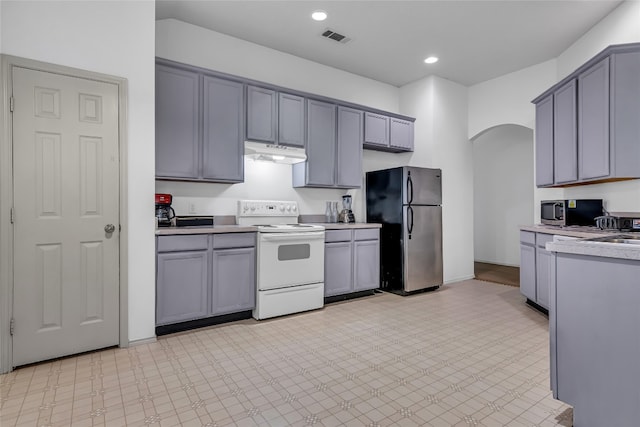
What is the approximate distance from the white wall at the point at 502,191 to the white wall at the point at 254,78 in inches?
130

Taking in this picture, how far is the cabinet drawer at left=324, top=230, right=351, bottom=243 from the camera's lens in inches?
160

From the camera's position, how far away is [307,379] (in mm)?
2305

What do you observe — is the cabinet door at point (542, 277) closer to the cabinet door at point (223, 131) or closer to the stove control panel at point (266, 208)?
the stove control panel at point (266, 208)

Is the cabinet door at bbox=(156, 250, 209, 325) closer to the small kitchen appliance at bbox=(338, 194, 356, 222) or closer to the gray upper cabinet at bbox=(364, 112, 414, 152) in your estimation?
the small kitchen appliance at bbox=(338, 194, 356, 222)

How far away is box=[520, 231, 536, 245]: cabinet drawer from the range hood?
2717 millimetres

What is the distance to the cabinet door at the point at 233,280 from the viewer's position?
129 inches

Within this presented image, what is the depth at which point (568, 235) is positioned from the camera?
312 cm

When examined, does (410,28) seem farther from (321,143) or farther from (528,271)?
(528,271)

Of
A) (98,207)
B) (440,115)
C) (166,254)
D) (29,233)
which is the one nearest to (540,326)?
(440,115)

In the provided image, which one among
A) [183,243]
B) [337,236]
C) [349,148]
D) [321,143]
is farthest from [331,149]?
[183,243]

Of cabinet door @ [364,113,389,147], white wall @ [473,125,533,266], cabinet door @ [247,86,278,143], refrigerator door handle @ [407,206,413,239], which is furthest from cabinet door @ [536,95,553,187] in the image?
cabinet door @ [247,86,278,143]

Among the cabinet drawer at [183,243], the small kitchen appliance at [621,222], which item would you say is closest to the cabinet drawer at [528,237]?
the small kitchen appliance at [621,222]

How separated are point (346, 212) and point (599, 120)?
289cm

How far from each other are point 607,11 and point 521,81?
1450mm
